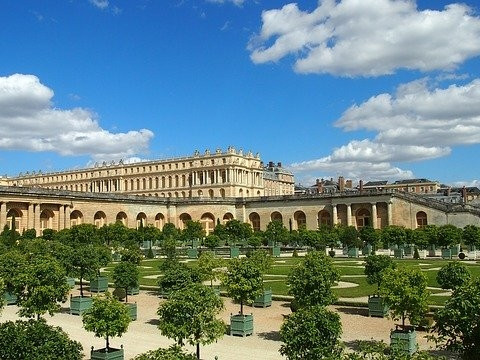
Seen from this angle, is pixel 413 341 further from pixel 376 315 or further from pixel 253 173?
pixel 253 173

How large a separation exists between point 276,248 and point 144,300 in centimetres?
2837

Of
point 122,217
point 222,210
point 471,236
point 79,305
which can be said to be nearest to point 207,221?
point 222,210

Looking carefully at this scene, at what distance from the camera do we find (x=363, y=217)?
7831 centimetres

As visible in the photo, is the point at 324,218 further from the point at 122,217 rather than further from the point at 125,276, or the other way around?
the point at 125,276

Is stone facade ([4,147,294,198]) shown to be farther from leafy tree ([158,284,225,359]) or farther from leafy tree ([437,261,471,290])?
leafy tree ([158,284,225,359])

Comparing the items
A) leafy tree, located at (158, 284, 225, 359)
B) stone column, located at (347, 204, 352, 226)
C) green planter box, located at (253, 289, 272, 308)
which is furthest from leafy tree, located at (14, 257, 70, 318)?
stone column, located at (347, 204, 352, 226)

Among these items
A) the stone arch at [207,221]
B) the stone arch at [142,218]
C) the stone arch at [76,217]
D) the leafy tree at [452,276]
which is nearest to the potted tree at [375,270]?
the leafy tree at [452,276]

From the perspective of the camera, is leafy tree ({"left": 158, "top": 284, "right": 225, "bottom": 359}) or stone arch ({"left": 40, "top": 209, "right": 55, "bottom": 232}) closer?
leafy tree ({"left": 158, "top": 284, "right": 225, "bottom": 359})

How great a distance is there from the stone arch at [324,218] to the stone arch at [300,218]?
94.4 inches

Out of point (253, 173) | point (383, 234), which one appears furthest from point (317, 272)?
point (253, 173)

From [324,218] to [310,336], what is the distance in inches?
2743

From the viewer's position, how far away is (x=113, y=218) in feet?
260

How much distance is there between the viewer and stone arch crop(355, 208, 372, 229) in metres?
77.9

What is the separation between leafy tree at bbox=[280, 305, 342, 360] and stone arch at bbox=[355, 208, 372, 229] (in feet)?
212
